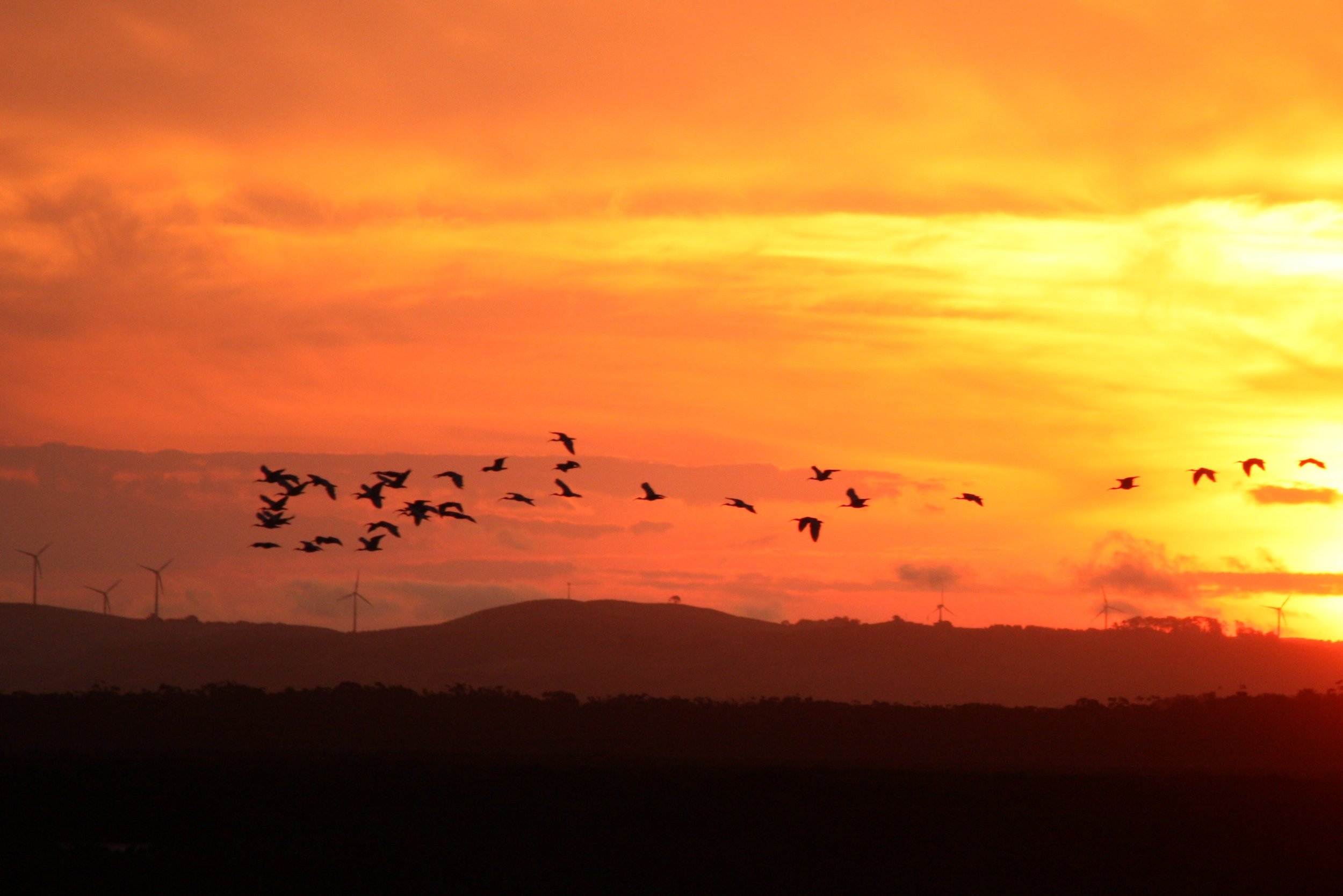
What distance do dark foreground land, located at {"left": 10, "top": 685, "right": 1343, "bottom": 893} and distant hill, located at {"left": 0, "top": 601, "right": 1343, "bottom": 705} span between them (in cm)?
8357

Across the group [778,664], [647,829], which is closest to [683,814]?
[647,829]

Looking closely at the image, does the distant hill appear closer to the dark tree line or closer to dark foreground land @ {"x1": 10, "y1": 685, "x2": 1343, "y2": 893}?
the dark tree line

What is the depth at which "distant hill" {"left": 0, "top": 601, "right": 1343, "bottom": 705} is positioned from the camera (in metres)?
168

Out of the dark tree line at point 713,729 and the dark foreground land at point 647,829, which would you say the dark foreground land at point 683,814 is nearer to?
the dark foreground land at point 647,829

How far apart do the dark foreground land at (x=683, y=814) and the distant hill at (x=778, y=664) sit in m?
83.6

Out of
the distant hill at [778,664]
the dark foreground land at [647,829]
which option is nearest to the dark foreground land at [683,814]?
the dark foreground land at [647,829]

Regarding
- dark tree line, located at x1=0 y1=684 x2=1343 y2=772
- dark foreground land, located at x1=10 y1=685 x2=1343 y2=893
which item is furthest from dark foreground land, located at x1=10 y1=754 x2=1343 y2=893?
dark tree line, located at x1=0 y1=684 x2=1343 y2=772

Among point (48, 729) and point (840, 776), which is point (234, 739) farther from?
point (840, 776)

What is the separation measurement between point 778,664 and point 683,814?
12970 cm

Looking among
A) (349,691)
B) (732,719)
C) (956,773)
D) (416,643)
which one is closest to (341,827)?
(956,773)

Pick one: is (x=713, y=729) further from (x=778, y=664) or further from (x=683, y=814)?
(x=778, y=664)

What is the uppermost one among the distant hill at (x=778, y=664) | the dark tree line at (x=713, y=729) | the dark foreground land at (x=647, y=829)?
the distant hill at (x=778, y=664)

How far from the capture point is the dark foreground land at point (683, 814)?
43938mm

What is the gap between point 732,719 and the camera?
87875 millimetres
